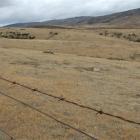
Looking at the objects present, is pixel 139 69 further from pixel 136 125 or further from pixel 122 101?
pixel 136 125

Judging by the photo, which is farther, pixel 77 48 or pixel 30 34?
pixel 30 34

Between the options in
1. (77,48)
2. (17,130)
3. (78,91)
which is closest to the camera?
(17,130)

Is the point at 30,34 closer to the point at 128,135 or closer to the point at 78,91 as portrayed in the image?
the point at 78,91

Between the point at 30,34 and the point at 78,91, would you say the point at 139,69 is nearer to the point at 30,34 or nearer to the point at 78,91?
the point at 78,91

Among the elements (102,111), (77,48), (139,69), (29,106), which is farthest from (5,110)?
(77,48)

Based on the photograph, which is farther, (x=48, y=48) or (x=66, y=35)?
(x=66, y=35)

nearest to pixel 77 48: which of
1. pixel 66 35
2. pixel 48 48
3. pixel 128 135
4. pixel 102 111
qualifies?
pixel 48 48

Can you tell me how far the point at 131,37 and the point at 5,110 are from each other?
48.5 metres

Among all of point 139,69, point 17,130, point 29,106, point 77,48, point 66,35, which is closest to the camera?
point 17,130

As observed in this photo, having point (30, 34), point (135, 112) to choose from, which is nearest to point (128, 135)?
point (135, 112)

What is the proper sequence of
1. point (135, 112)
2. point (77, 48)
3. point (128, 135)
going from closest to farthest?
point (128, 135) → point (135, 112) → point (77, 48)

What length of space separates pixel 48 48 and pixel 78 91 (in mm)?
20419

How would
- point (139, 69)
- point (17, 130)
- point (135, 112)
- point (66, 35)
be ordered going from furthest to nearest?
point (66, 35), point (139, 69), point (135, 112), point (17, 130)

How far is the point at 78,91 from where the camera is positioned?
1548 centimetres
